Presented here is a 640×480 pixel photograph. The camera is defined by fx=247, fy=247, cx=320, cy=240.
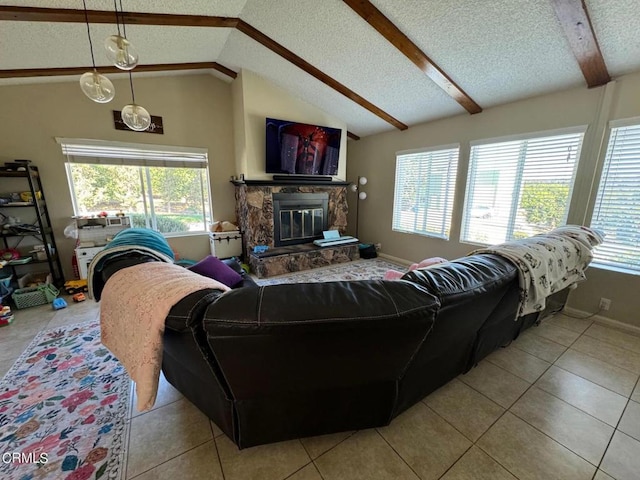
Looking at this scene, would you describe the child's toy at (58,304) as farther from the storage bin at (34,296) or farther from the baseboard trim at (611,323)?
the baseboard trim at (611,323)

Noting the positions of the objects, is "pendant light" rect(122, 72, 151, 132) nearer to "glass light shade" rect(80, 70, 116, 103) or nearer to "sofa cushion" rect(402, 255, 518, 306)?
"glass light shade" rect(80, 70, 116, 103)

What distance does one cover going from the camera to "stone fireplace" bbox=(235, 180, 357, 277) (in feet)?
12.9

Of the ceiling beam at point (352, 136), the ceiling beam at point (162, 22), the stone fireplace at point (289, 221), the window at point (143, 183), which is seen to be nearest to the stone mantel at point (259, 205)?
the stone fireplace at point (289, 221)

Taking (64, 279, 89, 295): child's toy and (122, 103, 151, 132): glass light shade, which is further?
(64, 279, 89, 295): child's toy

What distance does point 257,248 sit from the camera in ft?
13.0

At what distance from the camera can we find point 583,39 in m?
1.96

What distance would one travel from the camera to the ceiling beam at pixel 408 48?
211 centimetres

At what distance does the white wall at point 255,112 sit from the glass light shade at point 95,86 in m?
2.31

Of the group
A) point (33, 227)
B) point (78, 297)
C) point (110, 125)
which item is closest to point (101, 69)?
point (110, 125)

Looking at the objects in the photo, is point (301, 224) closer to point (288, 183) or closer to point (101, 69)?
point (288, 183)

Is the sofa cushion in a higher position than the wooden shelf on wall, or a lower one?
lower

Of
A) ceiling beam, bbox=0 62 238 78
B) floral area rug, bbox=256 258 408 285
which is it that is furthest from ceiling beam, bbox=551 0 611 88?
ceiling beam, bbox=0 62 238 78

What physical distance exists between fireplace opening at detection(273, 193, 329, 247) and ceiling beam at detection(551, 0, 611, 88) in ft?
11.1

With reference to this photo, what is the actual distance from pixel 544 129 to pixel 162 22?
403 centimetres
